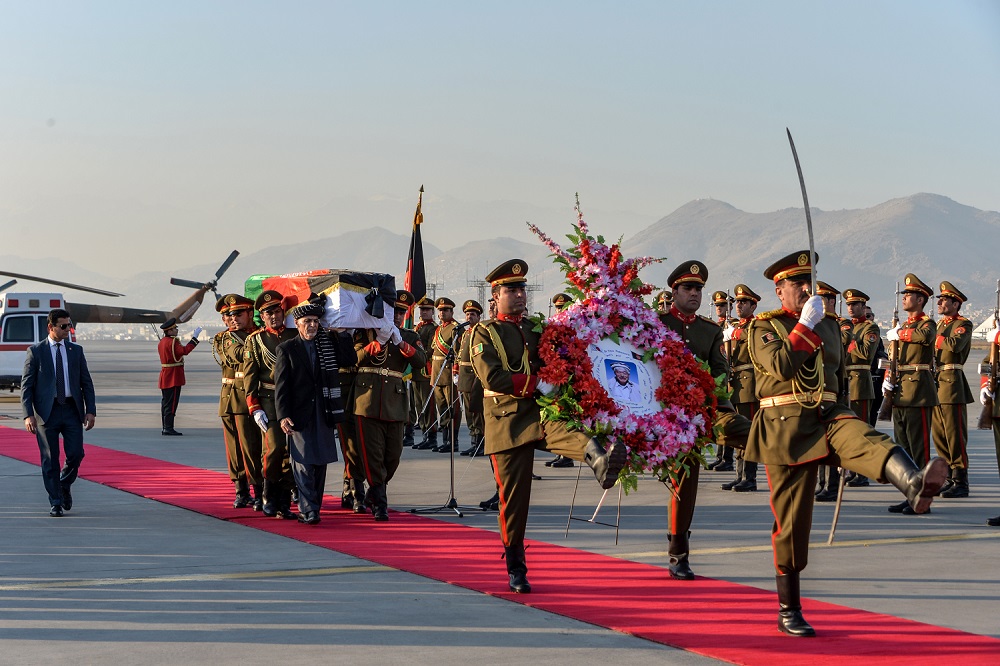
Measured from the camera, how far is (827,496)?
1226 cm

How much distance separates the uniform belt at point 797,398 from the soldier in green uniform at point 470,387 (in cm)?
621

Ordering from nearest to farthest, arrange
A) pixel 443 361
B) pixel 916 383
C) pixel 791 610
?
pixel 791 610
pixel 916 383
pixel 443 361

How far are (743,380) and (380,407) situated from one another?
15.9ft

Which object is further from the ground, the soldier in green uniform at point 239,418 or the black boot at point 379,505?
the soldier in green uniform at point 239,418

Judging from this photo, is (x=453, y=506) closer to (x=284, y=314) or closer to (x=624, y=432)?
(x=284, y=314)

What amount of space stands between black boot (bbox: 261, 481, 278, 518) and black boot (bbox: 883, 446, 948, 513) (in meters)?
6.05

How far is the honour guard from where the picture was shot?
19625mm

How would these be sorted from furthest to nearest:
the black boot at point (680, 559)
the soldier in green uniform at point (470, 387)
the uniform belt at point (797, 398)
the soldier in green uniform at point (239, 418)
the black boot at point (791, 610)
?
the soldier in green uniform at point (470, 387) < the soldier in green uniform at point (239, 418) < the black boot at point (680, 559) < the uniform belt at point (797, 398) < the black boot at point (791, 610)

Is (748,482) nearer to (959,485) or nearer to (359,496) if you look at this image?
(959,485)

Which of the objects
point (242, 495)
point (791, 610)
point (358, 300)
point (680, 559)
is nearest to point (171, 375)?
point (242, 495)

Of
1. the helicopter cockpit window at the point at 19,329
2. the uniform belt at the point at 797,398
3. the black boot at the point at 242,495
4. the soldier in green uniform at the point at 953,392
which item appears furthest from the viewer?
the helicopter cockpit window at the point at 19,329

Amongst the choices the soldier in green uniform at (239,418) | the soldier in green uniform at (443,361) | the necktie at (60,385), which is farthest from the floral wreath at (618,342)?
the soldier in green uniform at (443,361)

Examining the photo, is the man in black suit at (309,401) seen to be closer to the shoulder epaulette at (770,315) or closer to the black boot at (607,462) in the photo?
the black boot at (607,462)

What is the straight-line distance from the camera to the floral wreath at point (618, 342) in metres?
7.54
